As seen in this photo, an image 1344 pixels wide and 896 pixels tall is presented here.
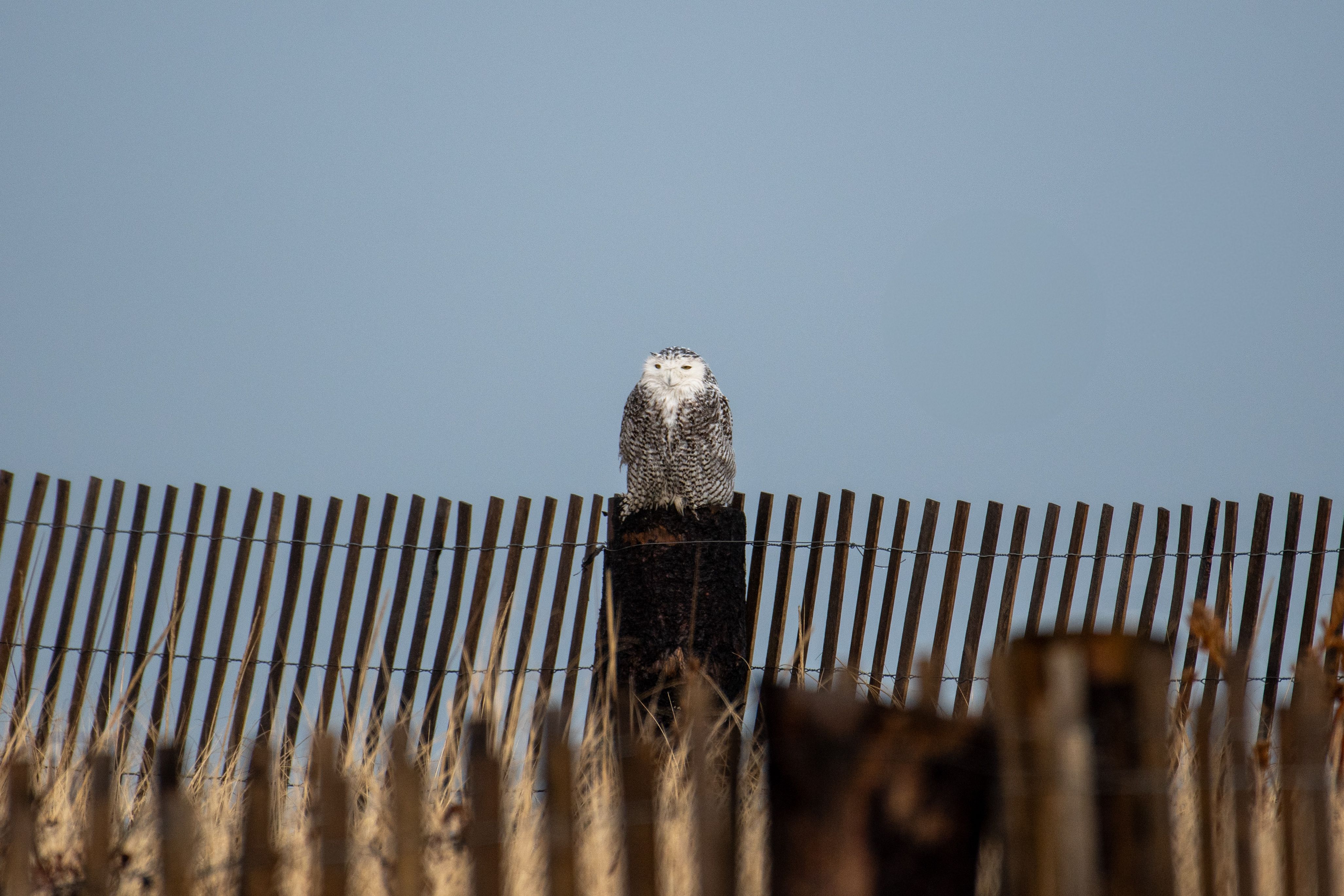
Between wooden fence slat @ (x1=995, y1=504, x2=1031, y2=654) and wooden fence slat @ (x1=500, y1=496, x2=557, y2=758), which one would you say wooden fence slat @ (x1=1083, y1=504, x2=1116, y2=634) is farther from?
wooden fence slat @ (x1=500, y1=496, x2=557, y2=758)

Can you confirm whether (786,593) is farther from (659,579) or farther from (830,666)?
(659,579)

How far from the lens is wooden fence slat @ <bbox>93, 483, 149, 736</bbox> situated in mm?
4094

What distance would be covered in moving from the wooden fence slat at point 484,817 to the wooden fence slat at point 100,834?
529 millimetres

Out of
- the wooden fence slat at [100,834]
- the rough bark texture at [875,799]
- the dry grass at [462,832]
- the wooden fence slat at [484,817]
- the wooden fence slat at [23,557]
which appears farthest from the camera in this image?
the wooden fence slat at [23,557]

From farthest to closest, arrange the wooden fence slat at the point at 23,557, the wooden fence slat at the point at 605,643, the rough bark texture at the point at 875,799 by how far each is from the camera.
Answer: the wooden fence slat at the point at 23,557 → the wooden fence slat at the point at 605,643 → the rough bark texture at the point at 875,799

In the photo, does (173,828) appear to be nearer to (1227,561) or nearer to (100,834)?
(100,834)

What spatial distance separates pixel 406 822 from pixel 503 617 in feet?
7.51

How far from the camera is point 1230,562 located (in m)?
4.46

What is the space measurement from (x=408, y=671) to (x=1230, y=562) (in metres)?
3.18

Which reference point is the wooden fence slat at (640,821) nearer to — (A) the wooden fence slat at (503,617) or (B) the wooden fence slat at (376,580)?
(A) the wooden fence slat at (503,617)

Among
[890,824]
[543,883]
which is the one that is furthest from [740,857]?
[890,824]

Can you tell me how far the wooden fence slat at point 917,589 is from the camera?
3.99m

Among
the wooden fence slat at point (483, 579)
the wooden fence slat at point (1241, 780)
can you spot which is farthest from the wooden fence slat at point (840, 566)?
the wooden fence slat at point (1241, 780)

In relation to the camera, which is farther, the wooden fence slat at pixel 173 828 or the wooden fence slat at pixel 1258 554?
the wooden fence slat at pixel 1258 554
